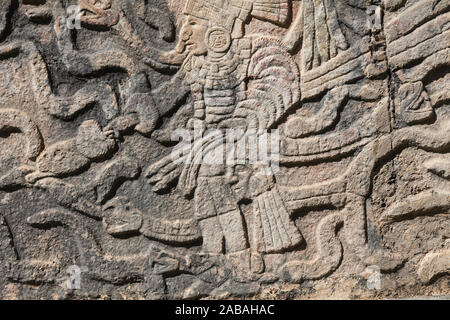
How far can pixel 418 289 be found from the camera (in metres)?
2.80

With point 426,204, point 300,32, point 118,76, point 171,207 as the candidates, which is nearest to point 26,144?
point 118,76

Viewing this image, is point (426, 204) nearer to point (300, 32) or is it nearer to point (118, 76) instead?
point (300, 32)

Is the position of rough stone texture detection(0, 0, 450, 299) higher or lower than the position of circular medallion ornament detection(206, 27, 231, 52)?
lower

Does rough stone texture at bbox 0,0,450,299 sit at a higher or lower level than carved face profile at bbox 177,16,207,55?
lower

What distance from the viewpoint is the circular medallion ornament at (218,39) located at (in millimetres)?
2809

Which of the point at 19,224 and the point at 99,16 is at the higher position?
the point at 99,16

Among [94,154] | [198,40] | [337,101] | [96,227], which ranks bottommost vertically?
[96,227]

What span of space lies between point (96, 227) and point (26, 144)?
1.55 ft

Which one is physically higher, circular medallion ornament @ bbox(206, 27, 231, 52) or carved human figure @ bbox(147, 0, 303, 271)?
circular medallion ornament @ bbox(206, 27, 231, 52)

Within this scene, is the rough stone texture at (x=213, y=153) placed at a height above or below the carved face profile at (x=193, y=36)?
below

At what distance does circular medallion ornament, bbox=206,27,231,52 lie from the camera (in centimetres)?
281

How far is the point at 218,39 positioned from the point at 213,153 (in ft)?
1.61

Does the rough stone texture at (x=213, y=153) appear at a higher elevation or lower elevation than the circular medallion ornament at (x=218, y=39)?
lower

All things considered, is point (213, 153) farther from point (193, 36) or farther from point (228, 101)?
point (193, 36)
